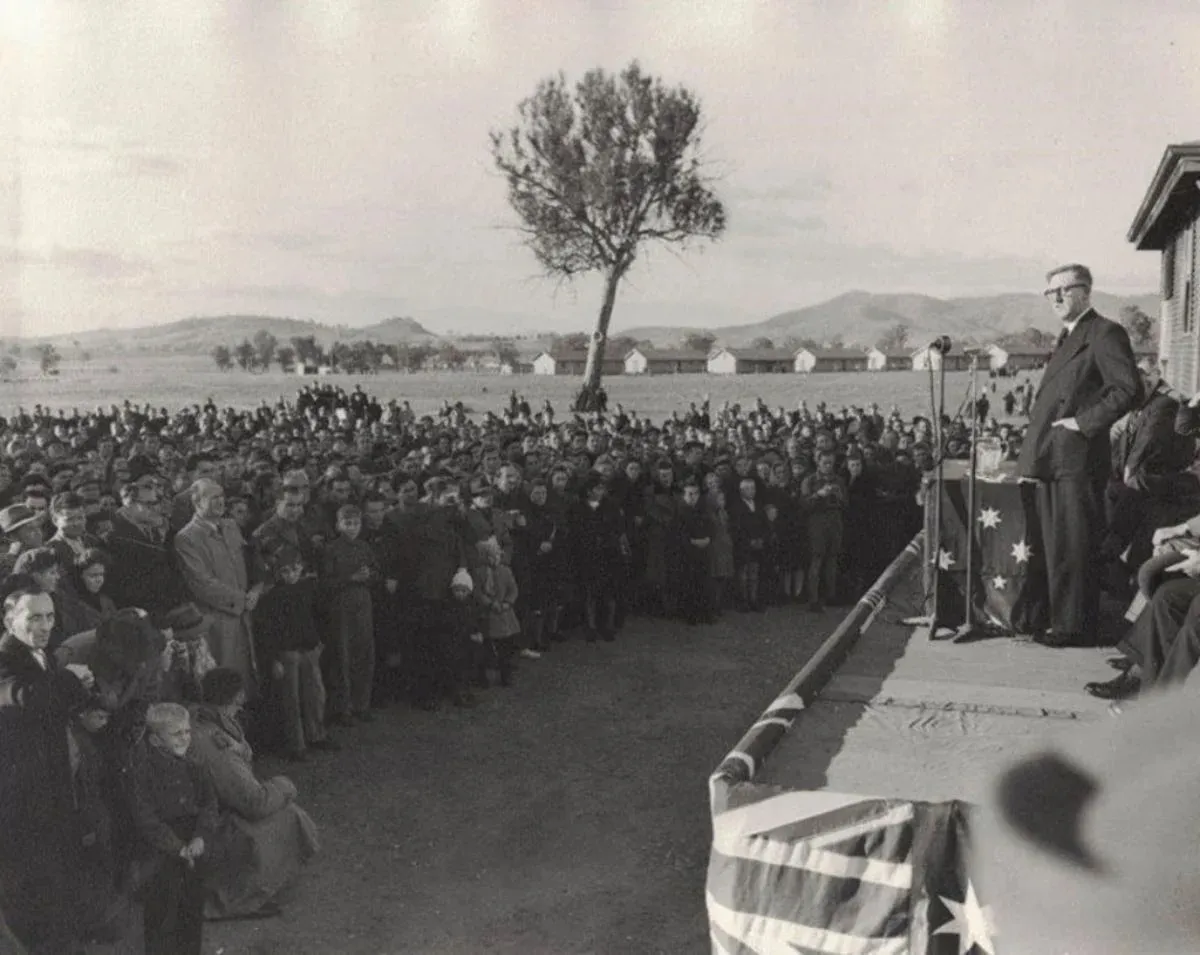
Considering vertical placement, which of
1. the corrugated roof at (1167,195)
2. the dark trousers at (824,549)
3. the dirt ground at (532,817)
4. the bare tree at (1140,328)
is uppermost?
the bare tree at (1140,328)

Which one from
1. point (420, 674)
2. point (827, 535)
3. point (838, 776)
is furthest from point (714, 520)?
point (838, 776)

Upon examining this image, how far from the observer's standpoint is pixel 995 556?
531 cm

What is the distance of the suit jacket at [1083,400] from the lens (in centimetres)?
446

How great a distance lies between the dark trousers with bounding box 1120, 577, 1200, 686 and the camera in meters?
3.78

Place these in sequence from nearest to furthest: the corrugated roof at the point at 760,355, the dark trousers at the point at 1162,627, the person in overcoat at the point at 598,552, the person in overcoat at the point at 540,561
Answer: the dark trousers at the point at 1162,627
the person in overcoat at the point at 540,561
the person in overcoat at the point at 598,552
the corrugated roof at the point at 760,355

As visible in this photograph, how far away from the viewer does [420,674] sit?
8.42m

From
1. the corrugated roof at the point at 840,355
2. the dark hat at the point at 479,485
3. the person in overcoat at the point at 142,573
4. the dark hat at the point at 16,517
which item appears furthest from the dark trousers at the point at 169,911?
the corrugated roof at the point at 840,355

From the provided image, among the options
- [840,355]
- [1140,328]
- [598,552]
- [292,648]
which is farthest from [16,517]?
[840,355]

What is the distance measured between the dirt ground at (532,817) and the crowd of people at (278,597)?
314 millimetres

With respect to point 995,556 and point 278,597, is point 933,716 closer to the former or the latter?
point 995,556

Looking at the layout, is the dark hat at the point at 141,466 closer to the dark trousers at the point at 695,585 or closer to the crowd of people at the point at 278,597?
the crowd of people at the point at 278,597

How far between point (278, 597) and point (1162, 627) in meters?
5.10

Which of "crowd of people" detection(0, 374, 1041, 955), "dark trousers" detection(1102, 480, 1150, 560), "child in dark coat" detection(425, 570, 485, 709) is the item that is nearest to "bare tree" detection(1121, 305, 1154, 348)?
"crowd of people" detection(0, 374, 1041, 955)

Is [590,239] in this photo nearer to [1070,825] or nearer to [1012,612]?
[1012,612]
